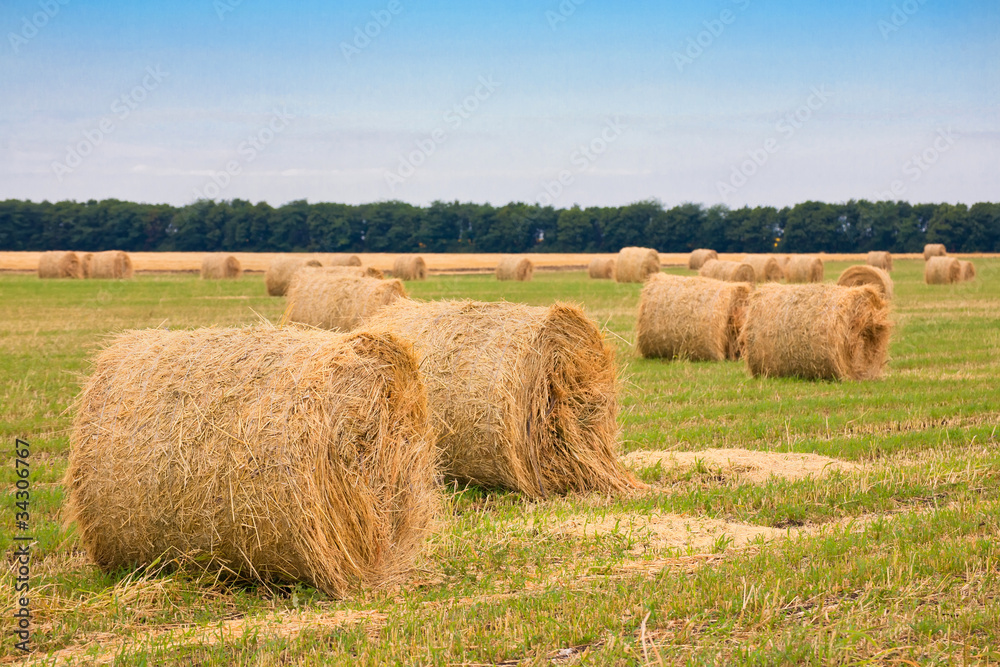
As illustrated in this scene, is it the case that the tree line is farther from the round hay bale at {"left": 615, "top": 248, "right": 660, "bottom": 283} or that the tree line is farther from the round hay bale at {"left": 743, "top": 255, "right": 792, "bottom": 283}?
the round hay bale at {"left": 743, "top": 255, "right": 792, "bottom": 283}

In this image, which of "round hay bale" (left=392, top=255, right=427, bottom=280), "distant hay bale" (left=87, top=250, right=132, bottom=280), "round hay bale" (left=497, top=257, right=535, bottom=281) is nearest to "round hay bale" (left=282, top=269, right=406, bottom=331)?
"round hay bale" (left=392, top=255, right=427, bottom=280)

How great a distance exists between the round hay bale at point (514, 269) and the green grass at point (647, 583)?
35102 mm

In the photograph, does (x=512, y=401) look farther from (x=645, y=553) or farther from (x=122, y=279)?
(x=122, y=279)

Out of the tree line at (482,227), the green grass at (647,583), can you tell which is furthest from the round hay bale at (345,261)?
the tree line at (482,227)

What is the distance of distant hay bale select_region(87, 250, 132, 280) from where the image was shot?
1773 inches

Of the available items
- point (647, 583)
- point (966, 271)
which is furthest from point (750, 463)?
point (966, 271)

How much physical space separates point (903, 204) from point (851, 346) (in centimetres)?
8725

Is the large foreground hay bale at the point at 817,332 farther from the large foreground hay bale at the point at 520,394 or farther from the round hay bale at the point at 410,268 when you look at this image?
the round hay bale at the point at 410,268

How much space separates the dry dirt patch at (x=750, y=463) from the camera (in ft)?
27.9

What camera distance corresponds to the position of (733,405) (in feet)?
39.9

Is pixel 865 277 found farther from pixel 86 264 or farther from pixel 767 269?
pixel 86 264

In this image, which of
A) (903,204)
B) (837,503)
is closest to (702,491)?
(837,503)

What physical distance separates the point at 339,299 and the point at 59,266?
99.2 ft

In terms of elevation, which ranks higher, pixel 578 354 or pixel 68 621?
pixel 578 354
